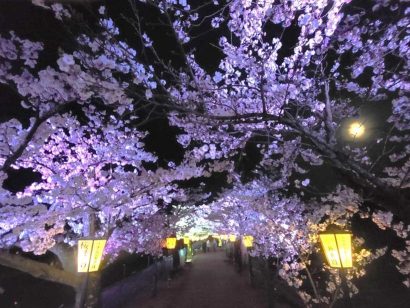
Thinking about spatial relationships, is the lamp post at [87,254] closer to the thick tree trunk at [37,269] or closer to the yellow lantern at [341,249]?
the thick tree trunk at [37,269]

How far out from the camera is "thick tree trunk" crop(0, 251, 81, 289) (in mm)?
7660

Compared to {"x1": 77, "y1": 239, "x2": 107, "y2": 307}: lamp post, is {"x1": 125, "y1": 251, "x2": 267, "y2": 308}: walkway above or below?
below

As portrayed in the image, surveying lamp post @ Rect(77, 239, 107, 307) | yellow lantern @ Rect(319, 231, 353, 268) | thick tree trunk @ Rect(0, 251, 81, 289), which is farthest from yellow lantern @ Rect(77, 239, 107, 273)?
yellow lantern @ Rect(319, 231, 353, 268)

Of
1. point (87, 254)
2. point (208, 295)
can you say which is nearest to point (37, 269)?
point (87, 254)

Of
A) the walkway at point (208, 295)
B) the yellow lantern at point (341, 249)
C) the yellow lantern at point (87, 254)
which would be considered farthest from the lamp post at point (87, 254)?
the walkway at point (208, 295)

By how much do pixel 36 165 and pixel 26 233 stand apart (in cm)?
253

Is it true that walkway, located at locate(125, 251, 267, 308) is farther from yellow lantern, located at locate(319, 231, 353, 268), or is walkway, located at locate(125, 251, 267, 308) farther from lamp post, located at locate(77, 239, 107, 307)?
yellow lantern, located at locate(319, 231, 353, 268)

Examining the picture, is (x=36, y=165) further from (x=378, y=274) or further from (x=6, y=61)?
(x=378, y=274)

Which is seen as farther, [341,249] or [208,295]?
[208,295]

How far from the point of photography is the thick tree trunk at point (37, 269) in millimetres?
7660

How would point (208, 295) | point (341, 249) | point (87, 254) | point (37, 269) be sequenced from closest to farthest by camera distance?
point (341, 249) → point (87, 254) → point (37, 269) → point (208, 295)

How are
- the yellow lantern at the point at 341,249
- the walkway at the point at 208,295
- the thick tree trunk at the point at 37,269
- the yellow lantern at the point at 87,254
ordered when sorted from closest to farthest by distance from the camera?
the yellow lantern at the point at 341,249 < the yellow lantern at the point at 87,254 < the thick tree trunk at the point at 37,269 < the walkway at the point at 208,295

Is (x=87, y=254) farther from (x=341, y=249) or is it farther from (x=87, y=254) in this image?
(x=341, y=249)

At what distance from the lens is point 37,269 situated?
8.29 m
